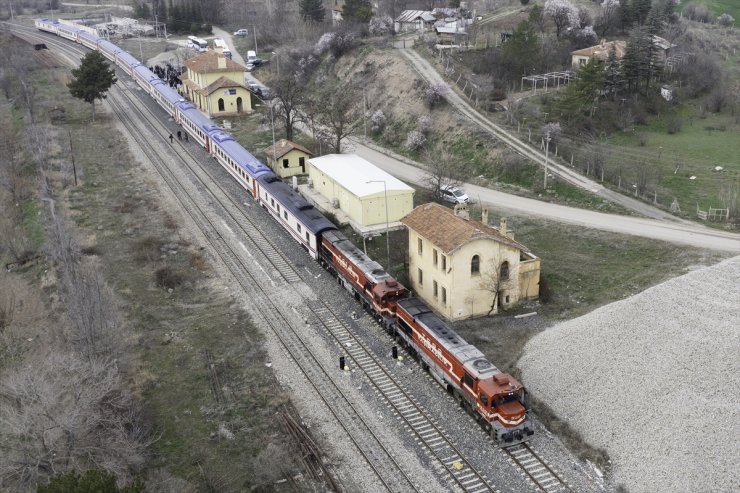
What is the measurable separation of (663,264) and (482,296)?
11440 millimetres

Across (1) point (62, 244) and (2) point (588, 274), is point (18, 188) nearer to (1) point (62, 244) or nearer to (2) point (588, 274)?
(1) point (62, 244)

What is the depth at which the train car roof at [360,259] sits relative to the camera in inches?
1476

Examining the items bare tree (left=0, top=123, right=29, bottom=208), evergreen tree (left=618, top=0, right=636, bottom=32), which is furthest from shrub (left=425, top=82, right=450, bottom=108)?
bare tree (left=0, top=123, right=29, bottom=208)

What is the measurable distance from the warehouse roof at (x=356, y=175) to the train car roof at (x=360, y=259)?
20.5 feet

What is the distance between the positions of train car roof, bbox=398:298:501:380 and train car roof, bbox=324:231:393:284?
253cm

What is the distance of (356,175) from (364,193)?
443 centimetres

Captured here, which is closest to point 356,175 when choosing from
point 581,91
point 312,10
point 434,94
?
point 434,94

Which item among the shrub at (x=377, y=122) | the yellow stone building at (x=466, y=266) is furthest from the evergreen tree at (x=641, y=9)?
the yellow stone building at (x=466, y=266)

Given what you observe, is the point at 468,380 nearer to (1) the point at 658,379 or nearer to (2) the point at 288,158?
(1) the point at 658,379

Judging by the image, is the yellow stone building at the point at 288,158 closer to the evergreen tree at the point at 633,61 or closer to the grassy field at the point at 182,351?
the grassy field at the point at 182,351

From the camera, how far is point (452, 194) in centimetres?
5431

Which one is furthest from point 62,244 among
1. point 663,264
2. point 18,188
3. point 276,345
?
point 663,264

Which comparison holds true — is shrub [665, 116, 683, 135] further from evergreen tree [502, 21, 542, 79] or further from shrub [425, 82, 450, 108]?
shrub [425, 82, 450, 108]

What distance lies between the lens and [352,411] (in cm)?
3016
